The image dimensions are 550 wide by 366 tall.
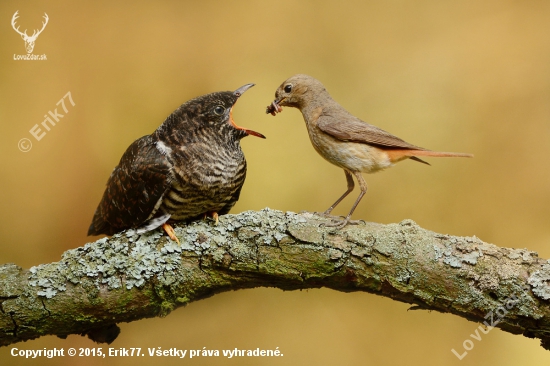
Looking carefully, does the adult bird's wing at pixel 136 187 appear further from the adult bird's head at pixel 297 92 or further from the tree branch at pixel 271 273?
the adult bird's head at pixel 297 92

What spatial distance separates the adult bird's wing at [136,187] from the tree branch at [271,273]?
0.12m

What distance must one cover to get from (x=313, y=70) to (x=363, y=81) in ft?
0.98

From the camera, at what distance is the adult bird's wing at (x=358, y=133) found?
1898mm

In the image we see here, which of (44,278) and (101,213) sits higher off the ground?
(101,213)

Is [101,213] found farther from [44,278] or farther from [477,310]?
[477,310]

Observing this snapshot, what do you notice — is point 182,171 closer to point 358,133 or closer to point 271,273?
point 271,273

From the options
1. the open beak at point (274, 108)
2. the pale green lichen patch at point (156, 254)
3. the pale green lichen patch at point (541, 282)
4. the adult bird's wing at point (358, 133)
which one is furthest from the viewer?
the open beak at point (274, 108)

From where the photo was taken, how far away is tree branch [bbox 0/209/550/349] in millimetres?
1637

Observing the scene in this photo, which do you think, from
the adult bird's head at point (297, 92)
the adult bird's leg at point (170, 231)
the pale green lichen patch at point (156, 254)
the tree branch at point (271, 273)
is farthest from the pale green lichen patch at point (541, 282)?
the adult bird's leg at point (170, 231)

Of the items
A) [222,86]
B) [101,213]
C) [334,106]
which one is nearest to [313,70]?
[222,86]

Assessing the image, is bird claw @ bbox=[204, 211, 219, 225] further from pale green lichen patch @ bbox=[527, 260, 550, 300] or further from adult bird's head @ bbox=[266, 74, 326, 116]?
pale green lichen patch @ bbox=[527, 260, 550, 300]

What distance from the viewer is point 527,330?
64.6 inches

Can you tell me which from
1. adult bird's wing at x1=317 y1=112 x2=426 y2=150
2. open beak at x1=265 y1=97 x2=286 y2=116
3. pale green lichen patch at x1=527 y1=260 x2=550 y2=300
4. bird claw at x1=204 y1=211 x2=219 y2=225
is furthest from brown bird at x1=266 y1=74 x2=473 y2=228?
pale green lichen patch at x1=527 y1=260 x2=550 y2=300

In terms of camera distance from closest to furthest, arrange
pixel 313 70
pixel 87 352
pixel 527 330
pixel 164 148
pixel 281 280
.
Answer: pixel 527 330, pixel 281 280, pixel 164 148, pixel 87 352, pixel 313 70
